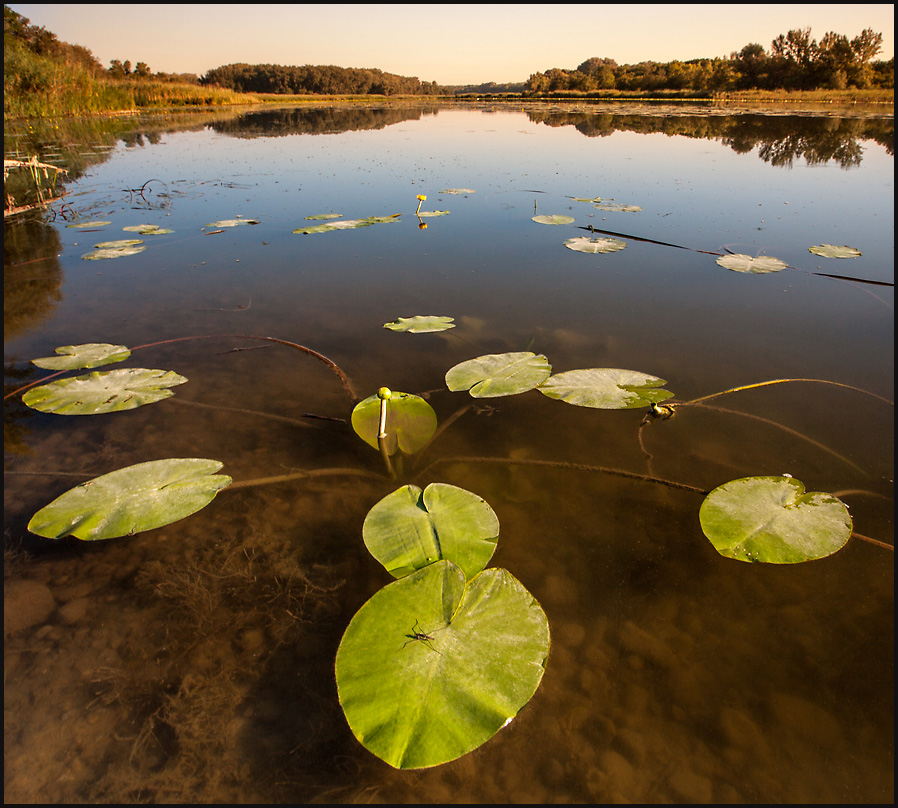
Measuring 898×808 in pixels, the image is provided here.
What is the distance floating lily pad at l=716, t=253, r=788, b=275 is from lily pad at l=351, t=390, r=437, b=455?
2.55 m

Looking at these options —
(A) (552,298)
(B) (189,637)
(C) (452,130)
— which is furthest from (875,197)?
(C) (452,130)

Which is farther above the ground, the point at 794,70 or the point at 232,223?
the point at 794,70

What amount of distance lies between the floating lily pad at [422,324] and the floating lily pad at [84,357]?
1.24m

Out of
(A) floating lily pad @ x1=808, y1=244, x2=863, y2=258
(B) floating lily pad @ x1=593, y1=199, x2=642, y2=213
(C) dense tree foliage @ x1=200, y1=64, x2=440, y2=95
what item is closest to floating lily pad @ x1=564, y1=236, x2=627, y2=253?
(B) floating lily pad @ x1=593, y1=199, x2=642, y2=213

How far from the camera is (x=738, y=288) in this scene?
2.74 meters

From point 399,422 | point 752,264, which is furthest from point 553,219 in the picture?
point 399,422

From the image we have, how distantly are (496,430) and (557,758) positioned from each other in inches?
38.0

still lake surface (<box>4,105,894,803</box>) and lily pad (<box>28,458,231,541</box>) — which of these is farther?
lily pad (<box>28,458,231,541</box>)

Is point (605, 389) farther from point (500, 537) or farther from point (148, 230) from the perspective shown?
point (148, 230)

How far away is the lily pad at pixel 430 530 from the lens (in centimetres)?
105

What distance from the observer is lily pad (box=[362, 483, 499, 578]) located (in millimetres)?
1047

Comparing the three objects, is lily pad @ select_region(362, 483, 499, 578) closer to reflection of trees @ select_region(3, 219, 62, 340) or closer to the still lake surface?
the still lake surface

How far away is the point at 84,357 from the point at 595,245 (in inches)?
128

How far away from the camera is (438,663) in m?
0.83
